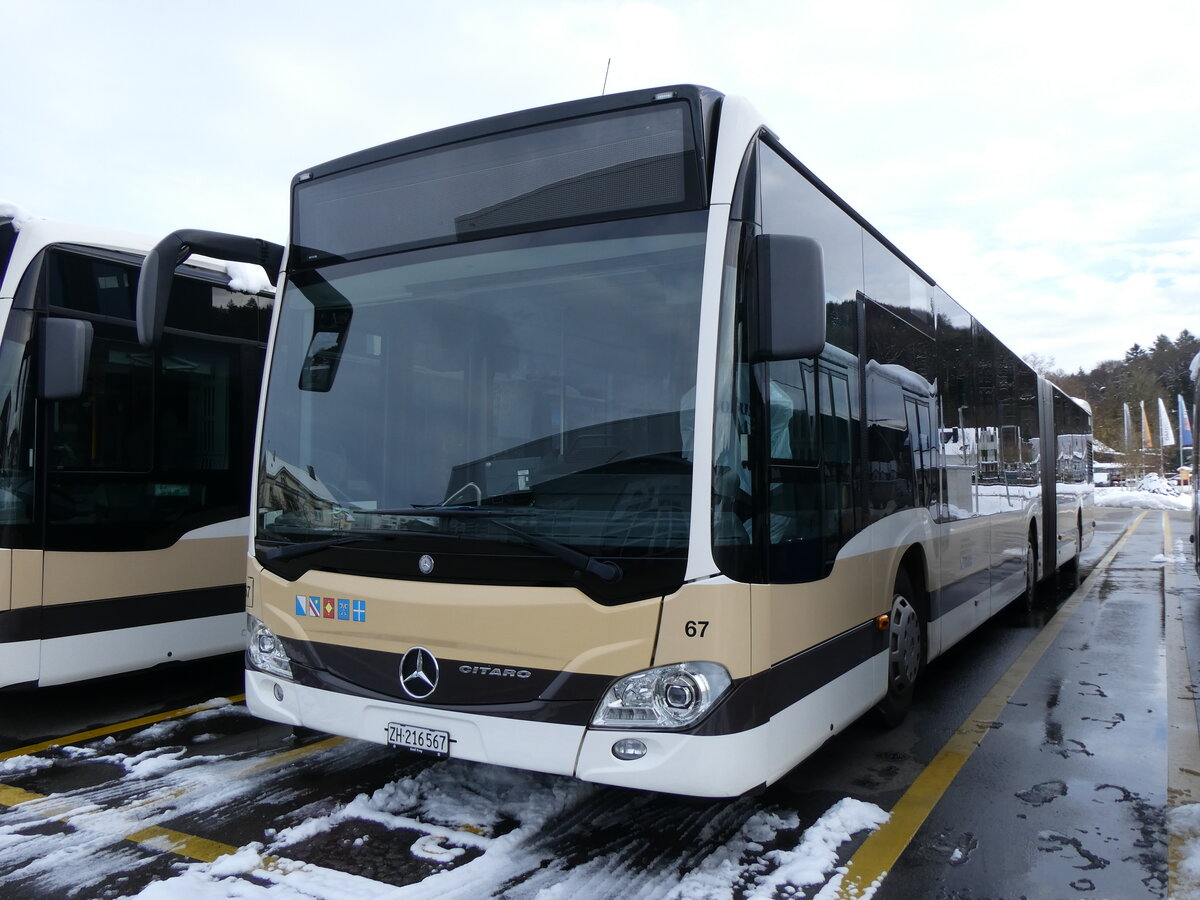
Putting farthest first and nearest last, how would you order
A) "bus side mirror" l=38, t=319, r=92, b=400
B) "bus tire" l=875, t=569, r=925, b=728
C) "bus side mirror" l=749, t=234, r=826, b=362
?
"bus tire" l=875, t=569, r=925, b=728, "bus side mirror" l=38, t=319, r=92, b=400, "bus side mirror" l=749, t=234, r=826, b=362

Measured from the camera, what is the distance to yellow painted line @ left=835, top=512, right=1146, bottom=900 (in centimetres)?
363

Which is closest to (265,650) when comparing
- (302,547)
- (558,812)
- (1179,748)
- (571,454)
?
(302,547)

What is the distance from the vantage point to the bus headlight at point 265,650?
14.1ft

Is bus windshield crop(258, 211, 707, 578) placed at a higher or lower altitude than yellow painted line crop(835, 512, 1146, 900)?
higher

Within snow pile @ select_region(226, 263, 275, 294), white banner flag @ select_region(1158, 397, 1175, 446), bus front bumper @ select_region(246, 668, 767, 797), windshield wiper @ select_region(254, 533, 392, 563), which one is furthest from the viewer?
white banner flag @ select_region(1158, 397, 1175, 446)

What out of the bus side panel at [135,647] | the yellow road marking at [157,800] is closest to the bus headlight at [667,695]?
the yellow road marking at [157,800]

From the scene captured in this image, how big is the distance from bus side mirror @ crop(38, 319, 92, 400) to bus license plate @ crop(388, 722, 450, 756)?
2.89 metres

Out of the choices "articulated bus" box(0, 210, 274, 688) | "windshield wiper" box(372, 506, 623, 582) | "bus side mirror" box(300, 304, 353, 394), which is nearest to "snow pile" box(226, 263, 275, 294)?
"articulated bus" box(0, 210, 274, 688)

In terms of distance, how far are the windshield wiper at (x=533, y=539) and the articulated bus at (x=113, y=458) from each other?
8.83 feet

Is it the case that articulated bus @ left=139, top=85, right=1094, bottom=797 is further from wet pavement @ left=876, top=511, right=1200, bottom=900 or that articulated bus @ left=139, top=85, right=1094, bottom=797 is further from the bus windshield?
wet pavement @ left=876, top=511, right=1200, bottom=900

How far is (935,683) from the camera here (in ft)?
23.3

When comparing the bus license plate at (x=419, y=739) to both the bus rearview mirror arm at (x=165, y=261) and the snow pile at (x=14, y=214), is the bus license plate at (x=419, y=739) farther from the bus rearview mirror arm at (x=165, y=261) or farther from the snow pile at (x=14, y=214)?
the snow pile at (x=14, y=214)

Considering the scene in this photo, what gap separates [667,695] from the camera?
→ 338cm

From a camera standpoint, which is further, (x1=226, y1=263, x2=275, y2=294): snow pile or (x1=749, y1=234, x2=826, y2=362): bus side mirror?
(x1=226, y1=263, x2=275, y2=294): snow pile
